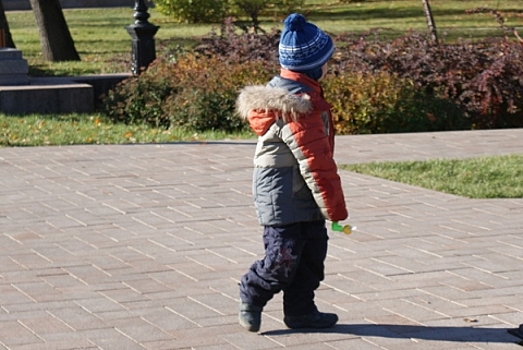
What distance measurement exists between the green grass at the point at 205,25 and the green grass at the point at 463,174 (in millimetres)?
8981

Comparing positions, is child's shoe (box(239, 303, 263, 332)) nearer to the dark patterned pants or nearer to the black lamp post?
the dark patterned pants

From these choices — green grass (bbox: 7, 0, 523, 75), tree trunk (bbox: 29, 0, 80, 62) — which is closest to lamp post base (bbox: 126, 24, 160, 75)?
green grass (bbox: 7, 0, 523, 75)

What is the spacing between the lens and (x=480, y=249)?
6.77 metres

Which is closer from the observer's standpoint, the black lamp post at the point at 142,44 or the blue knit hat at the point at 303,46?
the blue knit hat at the point at 303,46

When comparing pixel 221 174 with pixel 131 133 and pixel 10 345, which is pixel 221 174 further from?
pixel 10 345

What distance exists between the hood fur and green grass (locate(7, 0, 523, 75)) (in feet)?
42.2

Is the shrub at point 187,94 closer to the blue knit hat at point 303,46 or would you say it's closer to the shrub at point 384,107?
the shrub at point 384,107

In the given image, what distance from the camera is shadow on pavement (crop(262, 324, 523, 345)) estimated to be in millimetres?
5059

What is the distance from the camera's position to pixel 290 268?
495cm

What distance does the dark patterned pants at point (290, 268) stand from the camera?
16.2ft

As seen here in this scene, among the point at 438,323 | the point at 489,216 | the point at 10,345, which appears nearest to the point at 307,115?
the point at 438,323

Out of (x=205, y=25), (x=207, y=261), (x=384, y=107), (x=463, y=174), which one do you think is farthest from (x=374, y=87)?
(x=205, y=25)

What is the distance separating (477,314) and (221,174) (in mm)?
4184

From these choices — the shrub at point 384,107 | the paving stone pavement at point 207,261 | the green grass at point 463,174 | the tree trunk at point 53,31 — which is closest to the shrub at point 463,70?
the shrub at point 384,107
